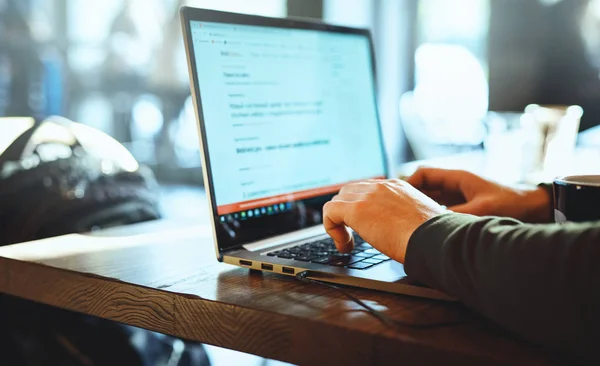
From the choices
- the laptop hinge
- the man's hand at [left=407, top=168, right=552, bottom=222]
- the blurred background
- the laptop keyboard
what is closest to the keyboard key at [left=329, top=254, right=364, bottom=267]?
the laptop keyboard

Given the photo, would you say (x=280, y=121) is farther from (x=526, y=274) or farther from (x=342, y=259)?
(x=526, y=274)

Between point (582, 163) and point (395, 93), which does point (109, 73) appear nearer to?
point (395, 93)

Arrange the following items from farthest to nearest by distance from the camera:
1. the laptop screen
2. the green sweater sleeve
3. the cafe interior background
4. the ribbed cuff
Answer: the cafe interior background < the laptop screen < the ribbed cuff < the green sweater sleeve

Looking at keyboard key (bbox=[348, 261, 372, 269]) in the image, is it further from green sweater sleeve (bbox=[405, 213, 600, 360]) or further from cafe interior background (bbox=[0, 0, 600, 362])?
cafe interior background (bbox=[0, 0, 600, 362])

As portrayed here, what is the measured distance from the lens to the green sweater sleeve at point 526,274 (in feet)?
1.69

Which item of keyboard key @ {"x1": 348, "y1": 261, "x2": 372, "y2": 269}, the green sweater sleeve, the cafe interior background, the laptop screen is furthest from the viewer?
the cafe interior background

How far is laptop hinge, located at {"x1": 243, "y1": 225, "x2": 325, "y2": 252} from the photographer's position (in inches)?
35.7

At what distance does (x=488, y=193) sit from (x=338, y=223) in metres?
0.34

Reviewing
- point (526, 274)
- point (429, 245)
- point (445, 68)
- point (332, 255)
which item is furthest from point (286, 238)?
point (445, 68)

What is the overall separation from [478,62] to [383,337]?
1.85 metres

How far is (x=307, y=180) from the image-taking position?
1061 mm

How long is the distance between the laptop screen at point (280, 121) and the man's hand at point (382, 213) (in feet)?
0.56

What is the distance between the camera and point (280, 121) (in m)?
1.01

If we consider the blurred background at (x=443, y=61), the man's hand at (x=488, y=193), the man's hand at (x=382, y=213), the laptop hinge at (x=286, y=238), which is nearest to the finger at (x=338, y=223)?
the man's hand at (x=382, y=213)
